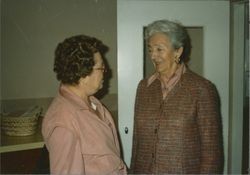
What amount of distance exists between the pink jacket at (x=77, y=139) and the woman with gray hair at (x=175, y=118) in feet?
0.91

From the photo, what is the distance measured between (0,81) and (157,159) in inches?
57.2

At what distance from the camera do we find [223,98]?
84.1 inches

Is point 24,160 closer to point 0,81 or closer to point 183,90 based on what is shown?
point 0,81

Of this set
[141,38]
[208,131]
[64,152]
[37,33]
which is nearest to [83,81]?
[64,152]

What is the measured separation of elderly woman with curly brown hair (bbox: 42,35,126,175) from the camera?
3.76 feet

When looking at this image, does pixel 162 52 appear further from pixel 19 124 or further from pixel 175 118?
pixel 19 124

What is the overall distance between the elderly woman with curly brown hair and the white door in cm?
63

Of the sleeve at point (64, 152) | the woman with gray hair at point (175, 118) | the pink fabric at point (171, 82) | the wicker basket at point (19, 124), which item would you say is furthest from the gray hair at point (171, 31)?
the wicker basket at point (19, 124)

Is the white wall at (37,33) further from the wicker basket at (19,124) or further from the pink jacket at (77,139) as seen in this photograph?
the pink jacket at (77,139)

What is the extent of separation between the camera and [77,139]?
118 cm

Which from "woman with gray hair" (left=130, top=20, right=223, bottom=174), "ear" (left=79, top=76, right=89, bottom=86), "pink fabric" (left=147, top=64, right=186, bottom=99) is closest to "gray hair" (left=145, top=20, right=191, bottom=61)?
"woman with gray hair" (left=130, top=20, right=223, bottom=174)

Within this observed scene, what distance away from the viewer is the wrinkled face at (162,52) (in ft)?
5.23

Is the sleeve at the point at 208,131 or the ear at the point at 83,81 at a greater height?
the ear at the point at 83,81

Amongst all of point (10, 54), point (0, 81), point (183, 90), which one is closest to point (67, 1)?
point (10, 54)
